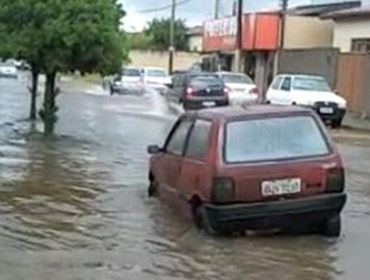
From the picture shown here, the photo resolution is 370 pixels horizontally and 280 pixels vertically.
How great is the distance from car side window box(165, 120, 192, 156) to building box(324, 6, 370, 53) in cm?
3162

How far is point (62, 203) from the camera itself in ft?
47.9

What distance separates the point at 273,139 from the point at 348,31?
119 feet

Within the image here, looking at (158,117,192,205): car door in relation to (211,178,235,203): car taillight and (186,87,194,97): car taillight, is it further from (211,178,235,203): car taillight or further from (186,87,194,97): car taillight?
(186,87,194,97): car taillight

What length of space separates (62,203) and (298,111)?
3.93m

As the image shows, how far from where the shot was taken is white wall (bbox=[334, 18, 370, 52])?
4544 cm

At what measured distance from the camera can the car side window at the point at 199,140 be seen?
12102 mm

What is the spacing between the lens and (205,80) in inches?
1628

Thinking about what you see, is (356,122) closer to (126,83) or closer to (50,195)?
(126,83)

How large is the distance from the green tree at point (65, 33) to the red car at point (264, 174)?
12.7 metres

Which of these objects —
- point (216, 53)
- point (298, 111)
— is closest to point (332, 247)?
point (298, 111)

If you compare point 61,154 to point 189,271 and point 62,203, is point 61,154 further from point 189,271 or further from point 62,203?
point 189,271

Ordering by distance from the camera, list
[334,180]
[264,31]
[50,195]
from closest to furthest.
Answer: [334,180] < [50,195] < [264,31]

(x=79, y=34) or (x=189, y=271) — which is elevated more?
(x=79, y=34)

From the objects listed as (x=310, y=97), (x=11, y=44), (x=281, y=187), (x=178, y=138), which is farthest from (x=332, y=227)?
(x=310, y=97)
